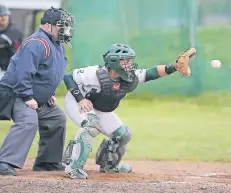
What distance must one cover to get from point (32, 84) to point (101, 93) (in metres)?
0.68

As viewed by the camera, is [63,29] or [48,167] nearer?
[63,29]

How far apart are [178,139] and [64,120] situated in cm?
382

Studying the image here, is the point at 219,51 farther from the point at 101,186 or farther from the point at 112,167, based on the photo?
the point at 101,186

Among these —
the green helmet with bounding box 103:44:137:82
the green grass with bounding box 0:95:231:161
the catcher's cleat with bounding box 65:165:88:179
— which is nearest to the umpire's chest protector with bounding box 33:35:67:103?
the green helmet with bounding box 103:44:137:82

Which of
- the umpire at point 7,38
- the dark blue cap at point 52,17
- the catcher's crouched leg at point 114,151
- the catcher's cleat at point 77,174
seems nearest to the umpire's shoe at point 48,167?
the catcher's crouched leg at point 114,151

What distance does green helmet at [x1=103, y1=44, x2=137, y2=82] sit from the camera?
26.5 feet

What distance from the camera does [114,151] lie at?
852cm

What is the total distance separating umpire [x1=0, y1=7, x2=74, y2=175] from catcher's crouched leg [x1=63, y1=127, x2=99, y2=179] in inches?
17.1

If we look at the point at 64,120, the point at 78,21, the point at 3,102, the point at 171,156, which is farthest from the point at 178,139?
the point at 78,21

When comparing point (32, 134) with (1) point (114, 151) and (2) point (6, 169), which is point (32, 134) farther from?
(1) point (114, 151)

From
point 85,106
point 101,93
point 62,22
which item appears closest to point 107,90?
point 101,93

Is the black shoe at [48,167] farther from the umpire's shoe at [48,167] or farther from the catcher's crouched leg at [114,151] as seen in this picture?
the catcher's crouched leg at [114,151]

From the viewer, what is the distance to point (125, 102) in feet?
58.0

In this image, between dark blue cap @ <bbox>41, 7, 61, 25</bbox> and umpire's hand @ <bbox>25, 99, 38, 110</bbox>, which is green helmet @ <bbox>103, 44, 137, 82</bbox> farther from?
umpire's hand @ <bbox>25, 99, 38, 110</bbox>
